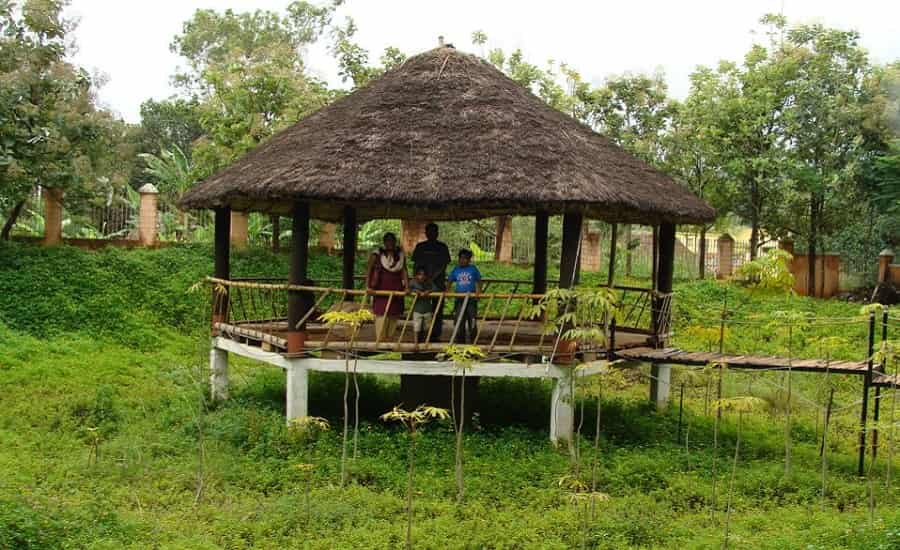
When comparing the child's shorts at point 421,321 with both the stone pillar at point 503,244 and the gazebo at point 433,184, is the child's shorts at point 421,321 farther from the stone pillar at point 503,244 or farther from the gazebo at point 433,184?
the stone pillar at point 503,244

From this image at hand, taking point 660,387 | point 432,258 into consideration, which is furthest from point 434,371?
point 660,387

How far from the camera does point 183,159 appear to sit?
26484 millimetres

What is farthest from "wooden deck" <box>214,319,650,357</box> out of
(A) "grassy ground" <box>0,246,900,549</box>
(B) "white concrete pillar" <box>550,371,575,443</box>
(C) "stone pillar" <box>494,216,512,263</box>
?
(C) "stone pillar" <box>494,216,512,263</box>

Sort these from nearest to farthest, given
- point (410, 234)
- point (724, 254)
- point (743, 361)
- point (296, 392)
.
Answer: point (743, 361) < point (296, 392) < point (410, 234) < point (724, 254)

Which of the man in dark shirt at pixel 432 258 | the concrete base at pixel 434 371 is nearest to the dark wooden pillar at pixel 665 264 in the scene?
the concrete base at pixel 434 371

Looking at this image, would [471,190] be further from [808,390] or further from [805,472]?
[808,390]

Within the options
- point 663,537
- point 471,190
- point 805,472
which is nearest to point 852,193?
point 805,472

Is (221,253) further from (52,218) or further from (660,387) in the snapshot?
(52,218)

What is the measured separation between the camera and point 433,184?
1081 cm

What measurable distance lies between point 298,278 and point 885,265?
18.4m

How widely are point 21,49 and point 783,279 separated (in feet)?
50.4

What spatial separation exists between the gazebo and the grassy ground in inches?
37.8

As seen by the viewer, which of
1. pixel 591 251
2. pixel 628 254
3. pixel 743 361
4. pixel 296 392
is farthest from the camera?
pixel 628 254

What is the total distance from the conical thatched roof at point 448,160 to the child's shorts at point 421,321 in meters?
1.35
